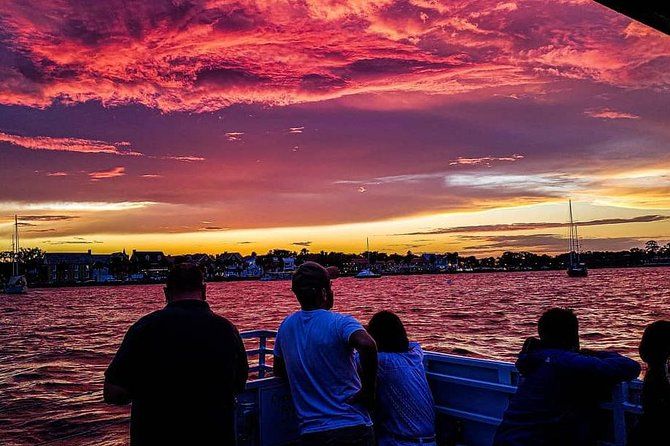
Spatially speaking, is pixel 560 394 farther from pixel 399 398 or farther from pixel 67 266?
pixel 67 266

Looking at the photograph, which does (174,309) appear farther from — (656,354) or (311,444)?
(656,354)

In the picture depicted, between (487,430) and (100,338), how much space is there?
124 feet

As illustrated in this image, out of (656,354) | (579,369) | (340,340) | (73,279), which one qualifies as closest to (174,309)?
(340,340)

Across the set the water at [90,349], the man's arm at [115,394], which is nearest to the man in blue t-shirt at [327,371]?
the man's arm at [115,394]

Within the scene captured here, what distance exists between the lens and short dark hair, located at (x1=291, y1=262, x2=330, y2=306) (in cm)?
382

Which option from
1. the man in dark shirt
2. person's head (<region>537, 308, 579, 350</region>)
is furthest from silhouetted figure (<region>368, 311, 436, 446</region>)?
the man in dark shirt

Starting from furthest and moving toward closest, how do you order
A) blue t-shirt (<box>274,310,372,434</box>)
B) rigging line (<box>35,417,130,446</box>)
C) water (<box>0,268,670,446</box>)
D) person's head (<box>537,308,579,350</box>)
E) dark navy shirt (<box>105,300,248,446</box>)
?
water (<box>0,268,670,446</box>) < rigging line (<box>35,417,130,446</box>) < person's head (<box>537,308,579,350</box>) < blue t-shirt (<box>274,310,372,434</box>) < dark navy shirt (<box>105,300,248,446</box>)

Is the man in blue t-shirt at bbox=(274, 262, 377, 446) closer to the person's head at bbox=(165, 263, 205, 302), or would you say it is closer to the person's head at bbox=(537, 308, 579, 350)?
the person's head at bbox=(165, 263, 205, 302)

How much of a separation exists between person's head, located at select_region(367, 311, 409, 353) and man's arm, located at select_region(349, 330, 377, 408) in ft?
3.17

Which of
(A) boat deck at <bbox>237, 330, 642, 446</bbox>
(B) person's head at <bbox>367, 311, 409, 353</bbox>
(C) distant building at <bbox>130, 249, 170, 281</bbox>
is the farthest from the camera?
(C) distant building at <bbox>130, 249, 170, 281</bbox>

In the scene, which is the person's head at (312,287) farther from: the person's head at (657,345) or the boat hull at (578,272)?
the boat hull at (578,272)

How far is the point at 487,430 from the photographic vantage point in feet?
17.0

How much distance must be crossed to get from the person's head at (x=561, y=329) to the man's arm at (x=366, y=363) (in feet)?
3.66

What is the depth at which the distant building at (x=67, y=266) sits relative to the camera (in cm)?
16900
